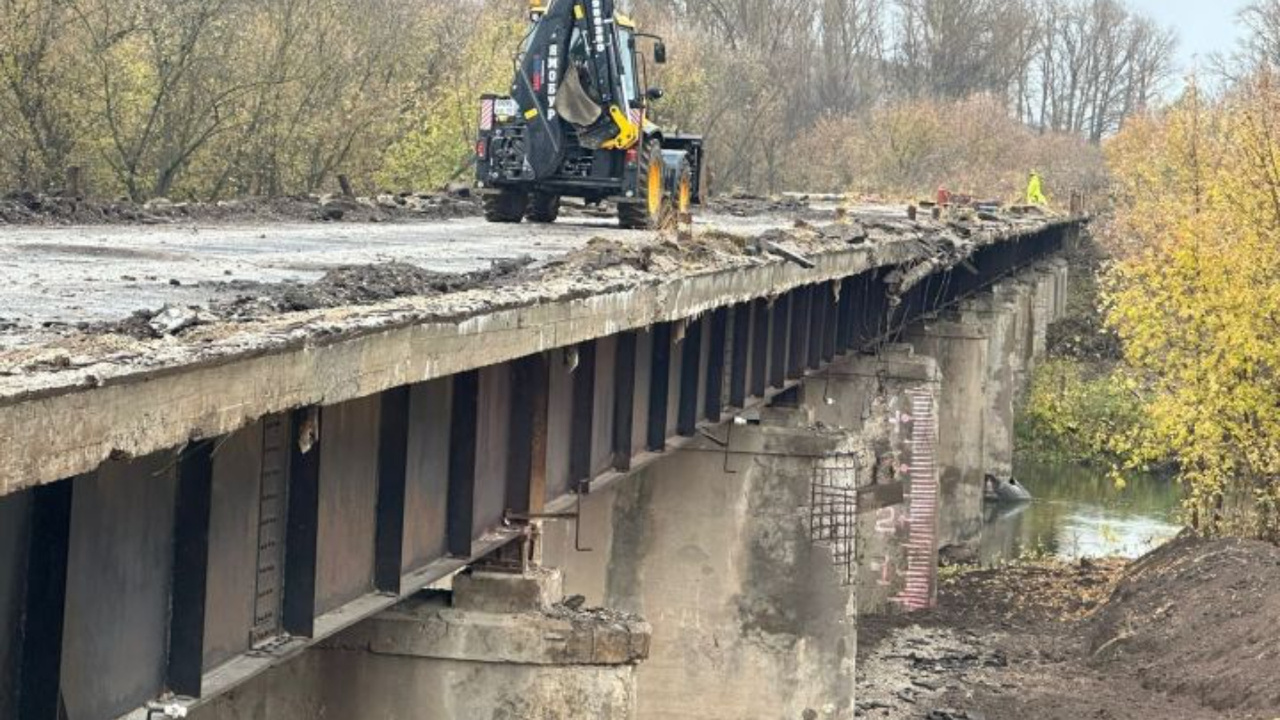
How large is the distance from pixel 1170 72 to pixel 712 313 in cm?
14631

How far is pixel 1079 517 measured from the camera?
151ft

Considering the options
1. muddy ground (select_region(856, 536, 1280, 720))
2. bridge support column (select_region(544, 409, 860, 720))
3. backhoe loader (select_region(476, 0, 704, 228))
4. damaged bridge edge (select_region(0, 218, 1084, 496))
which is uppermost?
backhoe loader (select_region(476, 0, 704, 228))

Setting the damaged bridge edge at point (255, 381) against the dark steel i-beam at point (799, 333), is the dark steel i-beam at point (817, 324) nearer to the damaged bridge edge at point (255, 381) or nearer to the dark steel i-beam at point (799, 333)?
the dark steel i-beam at point (799, 333)

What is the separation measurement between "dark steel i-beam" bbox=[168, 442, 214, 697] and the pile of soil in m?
11.1

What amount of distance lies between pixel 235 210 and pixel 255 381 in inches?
674

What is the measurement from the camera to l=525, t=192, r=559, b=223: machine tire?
27.6m

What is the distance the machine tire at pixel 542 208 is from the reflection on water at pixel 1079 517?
48.4ft

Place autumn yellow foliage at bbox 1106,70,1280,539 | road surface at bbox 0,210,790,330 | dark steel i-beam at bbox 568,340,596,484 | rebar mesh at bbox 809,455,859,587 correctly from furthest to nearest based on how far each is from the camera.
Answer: autumn yellow foliage at bbox 1106,70,1280,539 → rebar mesh at bbox 809,455,859,587 → dark steel i-beam at bbox 568,340,596,484 → road surface at bbox 0,210,790,330

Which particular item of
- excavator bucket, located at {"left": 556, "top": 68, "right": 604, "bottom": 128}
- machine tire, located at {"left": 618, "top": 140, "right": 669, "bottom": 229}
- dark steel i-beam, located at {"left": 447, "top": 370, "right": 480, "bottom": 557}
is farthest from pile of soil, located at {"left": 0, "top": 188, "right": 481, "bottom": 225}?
dark steel i-beam, located at {"left": 447, "top": 370, "right": 480, "bottom": 557}

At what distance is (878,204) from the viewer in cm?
5141

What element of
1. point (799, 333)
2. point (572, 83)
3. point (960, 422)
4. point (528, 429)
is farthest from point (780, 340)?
point (960, 422)

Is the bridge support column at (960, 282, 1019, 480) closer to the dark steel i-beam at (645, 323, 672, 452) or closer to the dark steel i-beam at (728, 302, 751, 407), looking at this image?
the dark steel i-beam at (728, 302, 751, 407)

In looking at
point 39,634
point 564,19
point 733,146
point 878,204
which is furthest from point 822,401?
point 733,146

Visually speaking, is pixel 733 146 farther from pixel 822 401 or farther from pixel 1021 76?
pixel 1021 76
